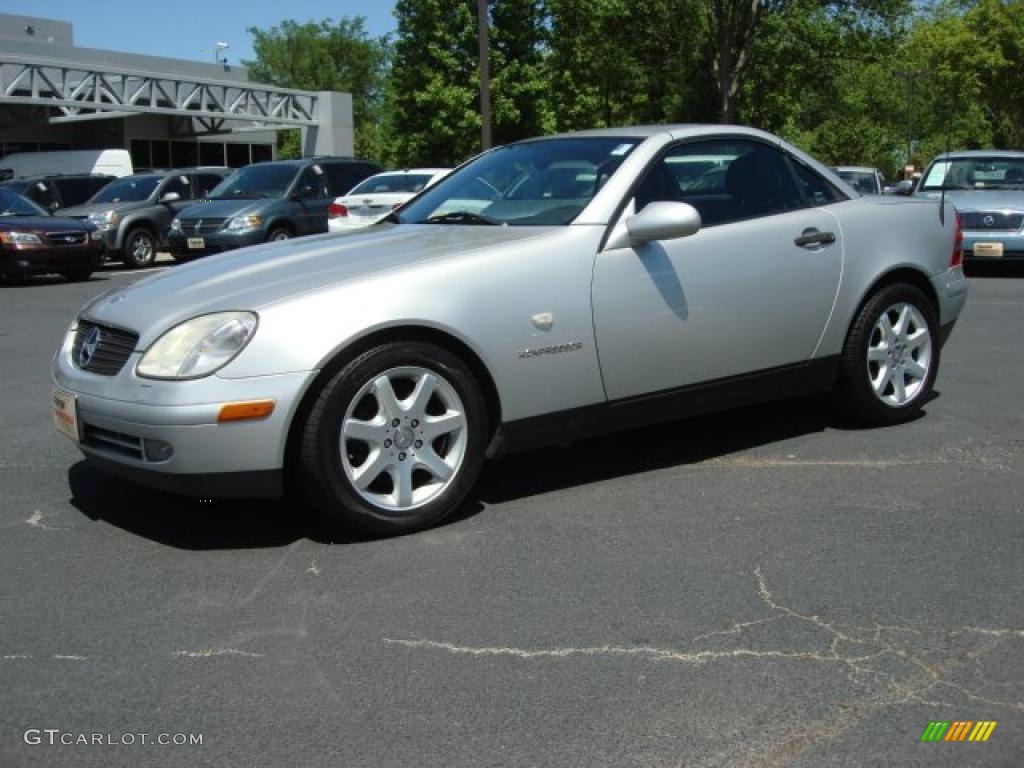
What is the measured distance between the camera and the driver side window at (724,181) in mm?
5316

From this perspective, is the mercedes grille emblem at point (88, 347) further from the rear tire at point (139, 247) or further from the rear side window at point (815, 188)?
the rear tire at point (139, 247)

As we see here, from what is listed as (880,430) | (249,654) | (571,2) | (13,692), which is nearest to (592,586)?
(249,654)

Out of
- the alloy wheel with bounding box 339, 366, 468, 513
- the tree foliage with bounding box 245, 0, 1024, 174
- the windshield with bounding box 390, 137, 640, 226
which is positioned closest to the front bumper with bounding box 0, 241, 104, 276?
the windshield with bounding box 390, 137, 640, 226

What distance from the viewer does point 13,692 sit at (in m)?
3.21

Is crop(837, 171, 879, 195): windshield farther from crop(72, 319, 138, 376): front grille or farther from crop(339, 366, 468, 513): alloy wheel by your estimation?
crop(72, 319, 138, 376): front grille

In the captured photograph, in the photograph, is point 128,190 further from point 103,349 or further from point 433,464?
point 433,464

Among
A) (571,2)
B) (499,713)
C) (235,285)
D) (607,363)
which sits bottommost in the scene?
(499,713)

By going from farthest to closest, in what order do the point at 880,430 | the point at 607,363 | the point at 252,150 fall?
the point at 252,150
the point at 880,430
the point at 607,363

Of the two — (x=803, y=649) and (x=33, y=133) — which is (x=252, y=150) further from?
(x=803, y=649)

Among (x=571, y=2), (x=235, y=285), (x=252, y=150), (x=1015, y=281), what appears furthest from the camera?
(x=252, y=150)

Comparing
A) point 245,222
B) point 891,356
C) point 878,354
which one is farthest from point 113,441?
point 245,222

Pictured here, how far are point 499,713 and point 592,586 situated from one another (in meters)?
0.95

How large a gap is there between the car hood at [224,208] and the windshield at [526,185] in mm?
11254

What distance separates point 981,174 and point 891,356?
10.9 m
